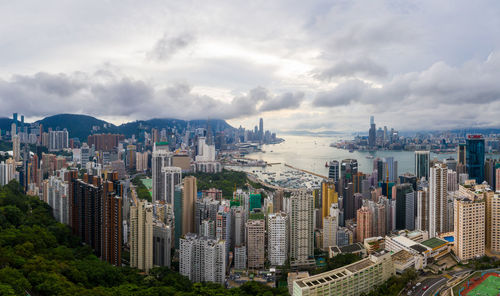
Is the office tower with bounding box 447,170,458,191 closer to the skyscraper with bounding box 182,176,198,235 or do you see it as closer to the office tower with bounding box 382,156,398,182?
the office tower with bounding box 382,156,398,182

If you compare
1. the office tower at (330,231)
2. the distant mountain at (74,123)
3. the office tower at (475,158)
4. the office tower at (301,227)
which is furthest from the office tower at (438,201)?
the distant mountain at (74,123)

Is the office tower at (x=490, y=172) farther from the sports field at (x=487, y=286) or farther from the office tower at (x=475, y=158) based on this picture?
the sports field at (x=487, y=286)

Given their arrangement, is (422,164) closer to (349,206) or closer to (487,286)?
(349,206)

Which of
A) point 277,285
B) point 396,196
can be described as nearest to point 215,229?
point 277,285

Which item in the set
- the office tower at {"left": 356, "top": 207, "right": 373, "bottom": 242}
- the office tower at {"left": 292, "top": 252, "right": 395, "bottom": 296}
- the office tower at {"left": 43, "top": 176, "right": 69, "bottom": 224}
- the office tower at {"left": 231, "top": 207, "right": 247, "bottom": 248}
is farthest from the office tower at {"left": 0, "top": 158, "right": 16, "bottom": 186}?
the office tower at {"left": 292, "top": 252, "right": 395, "bottom": 296}

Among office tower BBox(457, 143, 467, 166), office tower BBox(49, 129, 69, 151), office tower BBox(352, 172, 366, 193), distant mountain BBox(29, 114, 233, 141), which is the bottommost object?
office tower BBox(352, 172, 366, 193)

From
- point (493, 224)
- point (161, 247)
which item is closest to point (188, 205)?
point (161, 247)

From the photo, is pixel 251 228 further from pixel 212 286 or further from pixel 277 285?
pixel 212 286
